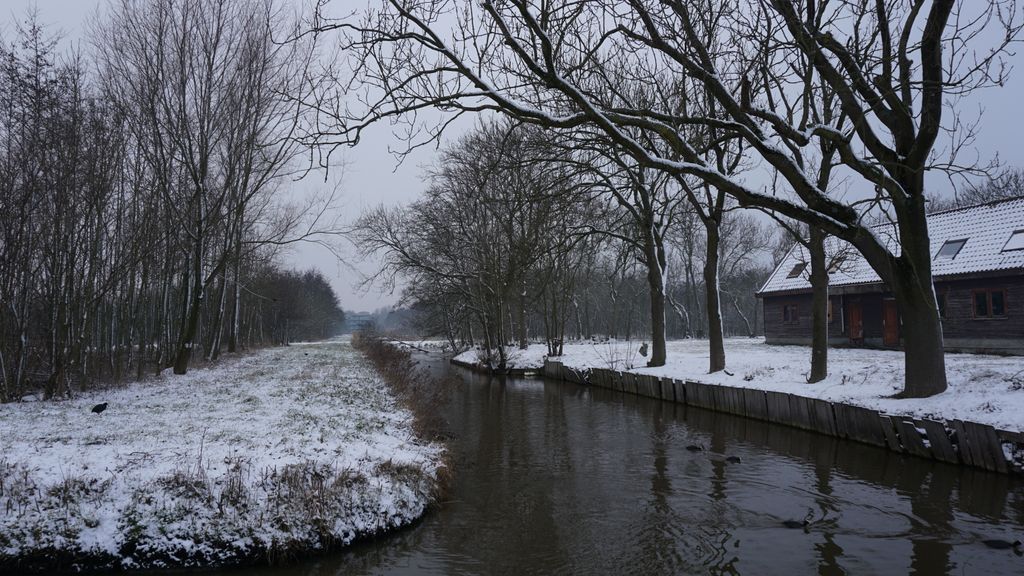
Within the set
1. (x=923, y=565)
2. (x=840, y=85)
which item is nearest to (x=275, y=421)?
(x=923, y=565)

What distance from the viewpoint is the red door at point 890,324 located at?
2750cm

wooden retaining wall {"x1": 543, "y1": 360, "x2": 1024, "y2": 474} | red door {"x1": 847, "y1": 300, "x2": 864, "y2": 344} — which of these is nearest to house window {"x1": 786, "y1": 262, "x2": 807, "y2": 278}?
red door {"x1": 847, "y1": 300, "x2": 864, "y2": 344}

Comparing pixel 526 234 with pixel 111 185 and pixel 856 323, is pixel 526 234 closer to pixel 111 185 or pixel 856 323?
pixel 111 185

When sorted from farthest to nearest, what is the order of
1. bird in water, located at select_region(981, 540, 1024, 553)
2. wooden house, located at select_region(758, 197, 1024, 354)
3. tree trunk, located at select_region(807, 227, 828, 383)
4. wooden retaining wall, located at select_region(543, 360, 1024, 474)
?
wooden house, located at select_region(758, 197, 1024, 354), tree trunk, located at select_region(807, 227, 828, 383), wooden retaining wall, located at select_region(543, 360, 1024, 474), bird in water, located at select_region(981, 540, 1024, 553)

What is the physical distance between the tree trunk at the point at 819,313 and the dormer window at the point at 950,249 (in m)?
13.2

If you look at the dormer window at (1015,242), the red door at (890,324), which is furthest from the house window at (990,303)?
the red door at (890,324)

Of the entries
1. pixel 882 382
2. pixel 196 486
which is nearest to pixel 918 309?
pixel 882 382

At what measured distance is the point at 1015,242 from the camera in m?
23.4

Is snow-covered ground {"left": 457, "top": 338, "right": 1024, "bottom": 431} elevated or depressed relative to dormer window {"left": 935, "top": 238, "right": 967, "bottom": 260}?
depressed

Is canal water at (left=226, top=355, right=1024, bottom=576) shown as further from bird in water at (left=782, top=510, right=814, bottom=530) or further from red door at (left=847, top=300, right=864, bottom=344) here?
red door at (left=847, top=300, right=864, bottom=344)

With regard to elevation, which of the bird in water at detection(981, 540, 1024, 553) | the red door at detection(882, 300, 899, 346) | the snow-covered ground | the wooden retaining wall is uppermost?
the red door at detection(882, 300, 899, 346)

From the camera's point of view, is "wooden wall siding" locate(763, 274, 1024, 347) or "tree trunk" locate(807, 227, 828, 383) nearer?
"tree trunk" locate(807, 227, 828, 383)

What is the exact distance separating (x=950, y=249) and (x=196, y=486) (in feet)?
98.4

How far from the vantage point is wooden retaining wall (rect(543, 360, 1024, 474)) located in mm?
9834
